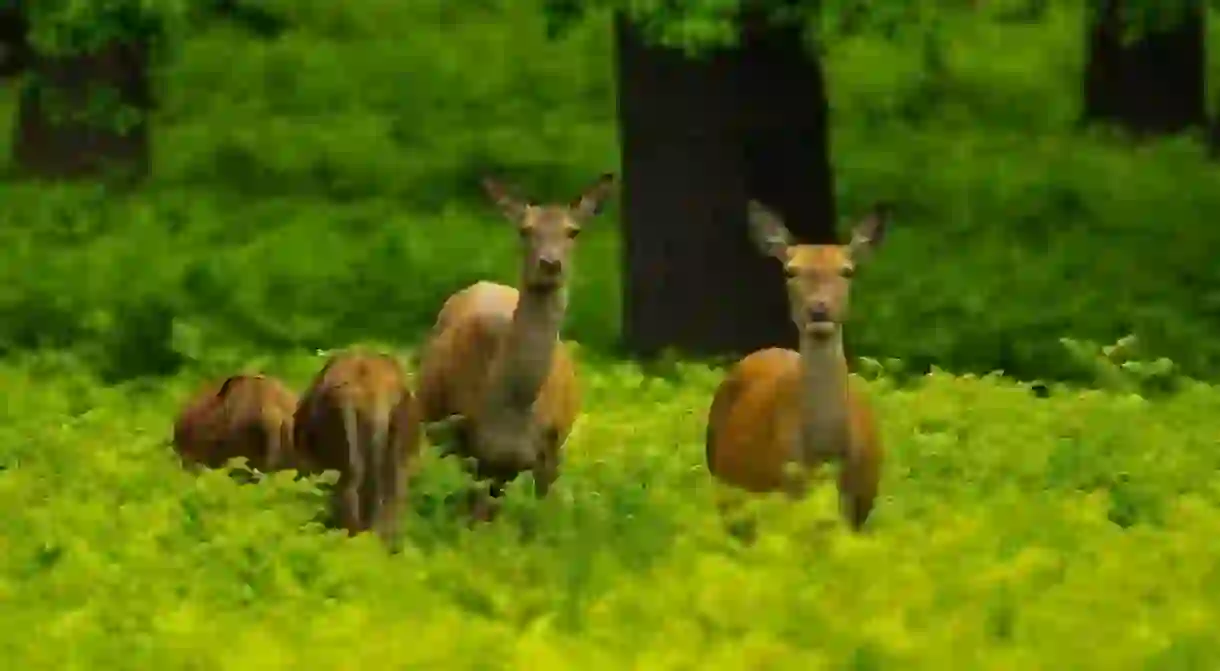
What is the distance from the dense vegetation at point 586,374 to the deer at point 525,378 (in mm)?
232

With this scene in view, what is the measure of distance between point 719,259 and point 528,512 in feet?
26.0

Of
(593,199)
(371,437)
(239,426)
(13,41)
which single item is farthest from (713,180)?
(13,41)

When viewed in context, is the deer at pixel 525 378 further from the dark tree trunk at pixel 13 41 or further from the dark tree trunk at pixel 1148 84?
the dark tree trunk at pixel 1148 84

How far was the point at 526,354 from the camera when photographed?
14.1 meters

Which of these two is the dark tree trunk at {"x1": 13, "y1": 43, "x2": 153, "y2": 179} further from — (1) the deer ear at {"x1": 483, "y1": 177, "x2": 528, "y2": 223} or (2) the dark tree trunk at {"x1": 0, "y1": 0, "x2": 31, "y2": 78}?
(1) the deer ear at {"x1": 483, "y1": 177, "x2": 528, "y2": 223}

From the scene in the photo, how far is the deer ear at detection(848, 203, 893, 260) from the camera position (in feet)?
45.4

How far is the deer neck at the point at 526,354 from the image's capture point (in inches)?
555

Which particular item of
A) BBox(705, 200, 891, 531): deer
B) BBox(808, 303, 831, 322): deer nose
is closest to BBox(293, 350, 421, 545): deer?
BBox(705, 200, 891, 531): deer

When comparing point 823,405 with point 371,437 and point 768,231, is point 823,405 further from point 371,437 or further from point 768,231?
point 371,437

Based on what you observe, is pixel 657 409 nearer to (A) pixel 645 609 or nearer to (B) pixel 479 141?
(A) pixel 645 609

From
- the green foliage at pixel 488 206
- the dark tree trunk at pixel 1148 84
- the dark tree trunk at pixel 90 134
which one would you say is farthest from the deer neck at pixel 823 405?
the dark tree trunk at pixel 1148 84

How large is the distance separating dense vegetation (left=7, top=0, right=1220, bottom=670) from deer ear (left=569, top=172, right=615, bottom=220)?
1.26 metres

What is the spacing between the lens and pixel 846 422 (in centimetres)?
1330

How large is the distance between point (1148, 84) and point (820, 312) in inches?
877
